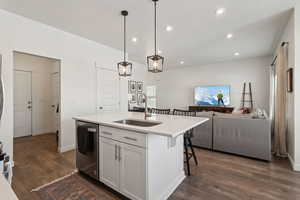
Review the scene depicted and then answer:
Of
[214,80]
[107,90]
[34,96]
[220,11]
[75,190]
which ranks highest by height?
[220,11]

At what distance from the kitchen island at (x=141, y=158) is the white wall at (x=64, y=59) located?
5.48ft

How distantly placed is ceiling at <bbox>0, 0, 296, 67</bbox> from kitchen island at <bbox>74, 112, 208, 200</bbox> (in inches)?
76.4

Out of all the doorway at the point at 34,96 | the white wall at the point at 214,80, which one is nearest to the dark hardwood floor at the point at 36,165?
the doorway at the point at 34,96

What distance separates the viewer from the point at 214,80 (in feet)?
21.5

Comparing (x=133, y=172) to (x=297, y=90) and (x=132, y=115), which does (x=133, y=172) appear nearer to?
(x=132, y=115)

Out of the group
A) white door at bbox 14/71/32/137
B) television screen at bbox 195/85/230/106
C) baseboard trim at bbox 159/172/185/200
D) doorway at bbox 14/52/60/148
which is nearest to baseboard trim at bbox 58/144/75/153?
doorway at bbox 14/52/60/148

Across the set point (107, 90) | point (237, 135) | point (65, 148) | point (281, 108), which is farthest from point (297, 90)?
point (65, 148)

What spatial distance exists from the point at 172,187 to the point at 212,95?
17.5 ft

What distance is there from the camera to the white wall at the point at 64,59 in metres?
2.58

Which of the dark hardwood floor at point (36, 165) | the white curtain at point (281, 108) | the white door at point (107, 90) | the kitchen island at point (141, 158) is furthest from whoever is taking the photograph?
the white door at point (107, 90)

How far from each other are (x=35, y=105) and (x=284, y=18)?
6.88 meters

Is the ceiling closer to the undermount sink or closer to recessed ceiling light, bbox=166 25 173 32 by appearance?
recessed ceiling light, bbox=166 25 173 32

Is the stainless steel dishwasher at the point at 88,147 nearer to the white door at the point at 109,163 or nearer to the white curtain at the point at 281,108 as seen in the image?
the white door at the point at 109,163

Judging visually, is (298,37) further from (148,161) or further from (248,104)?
(248,104)
